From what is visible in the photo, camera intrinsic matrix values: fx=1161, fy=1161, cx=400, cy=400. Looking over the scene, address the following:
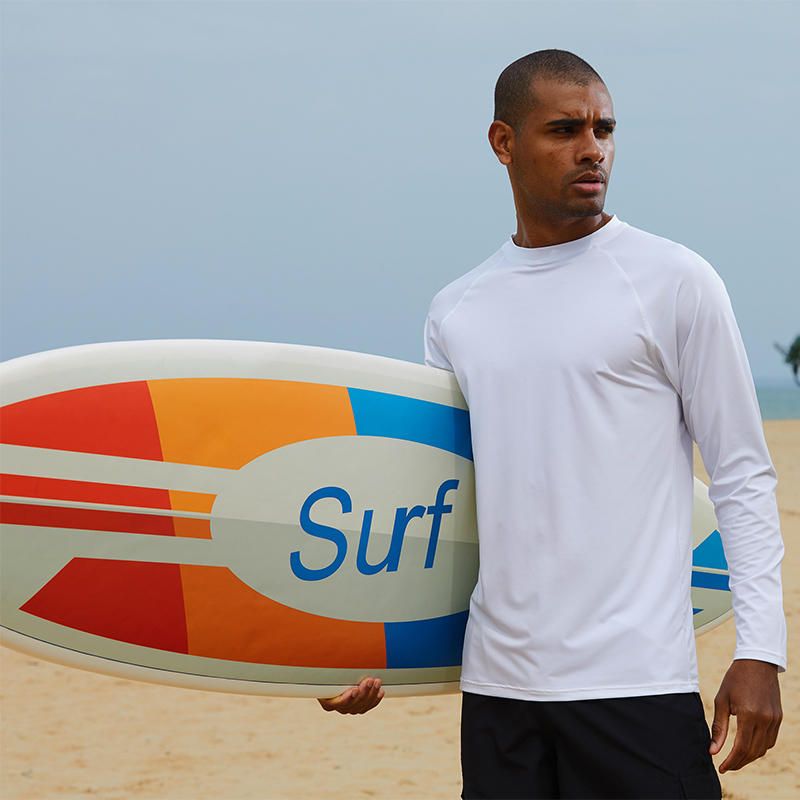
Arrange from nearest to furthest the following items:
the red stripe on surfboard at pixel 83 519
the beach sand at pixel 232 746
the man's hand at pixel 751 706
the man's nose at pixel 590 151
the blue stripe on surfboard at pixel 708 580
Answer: the man's hand at pixel 751 706 < the man's nose at pixel 590 151 < the red stripe on surfboard at pixel 83 519 < the blue stripe on surfboard at pixel 708 580 < the beach sand at pixel 232 746

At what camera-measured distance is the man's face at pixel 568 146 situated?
2213 mm

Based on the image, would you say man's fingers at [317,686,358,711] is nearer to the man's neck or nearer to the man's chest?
the man's chest

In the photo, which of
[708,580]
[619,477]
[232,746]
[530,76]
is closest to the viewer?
[619,477]

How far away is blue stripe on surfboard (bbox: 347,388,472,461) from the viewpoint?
8.41 ft

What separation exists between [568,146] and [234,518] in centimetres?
105

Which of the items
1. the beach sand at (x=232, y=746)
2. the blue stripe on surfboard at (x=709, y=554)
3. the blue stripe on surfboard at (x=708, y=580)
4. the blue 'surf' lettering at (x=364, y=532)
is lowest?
the beach sand at (x=232, y=746)

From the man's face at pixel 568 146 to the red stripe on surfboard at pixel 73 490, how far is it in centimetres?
104

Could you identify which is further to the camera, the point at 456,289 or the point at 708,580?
the point at 708,580

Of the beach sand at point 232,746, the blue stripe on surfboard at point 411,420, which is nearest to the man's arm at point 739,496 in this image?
the blue stripe on surfboard at point 411,420

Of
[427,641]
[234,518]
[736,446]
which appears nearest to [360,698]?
[427,641]

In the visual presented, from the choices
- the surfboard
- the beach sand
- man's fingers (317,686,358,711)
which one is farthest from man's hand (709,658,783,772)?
the beach sand

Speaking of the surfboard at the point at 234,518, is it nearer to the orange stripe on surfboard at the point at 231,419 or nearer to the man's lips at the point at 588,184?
the orange stripe on surfboard at the point at 231,419

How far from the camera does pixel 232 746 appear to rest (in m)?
5.46

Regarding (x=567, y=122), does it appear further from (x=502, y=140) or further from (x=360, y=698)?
(x=360, y=698)
